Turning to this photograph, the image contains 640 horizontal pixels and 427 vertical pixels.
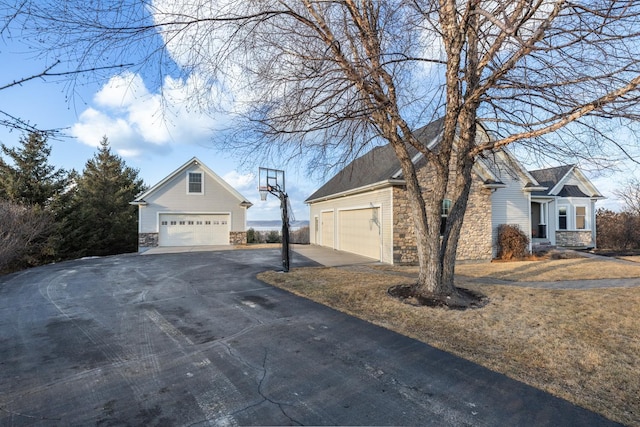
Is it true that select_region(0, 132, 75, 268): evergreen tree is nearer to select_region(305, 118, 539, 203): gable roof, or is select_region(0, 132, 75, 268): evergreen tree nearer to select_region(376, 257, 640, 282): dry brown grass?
select_region(305, 118, 539, 203): gable roof

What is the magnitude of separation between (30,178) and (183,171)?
790 centimetres

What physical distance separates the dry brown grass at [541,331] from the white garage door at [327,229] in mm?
11629

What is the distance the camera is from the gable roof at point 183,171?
69.5ft

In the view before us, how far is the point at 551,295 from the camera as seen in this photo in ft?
24.9

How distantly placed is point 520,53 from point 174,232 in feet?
70.6

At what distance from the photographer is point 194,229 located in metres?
22.7

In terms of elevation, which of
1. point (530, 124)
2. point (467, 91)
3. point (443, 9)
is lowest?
point (530, 124)

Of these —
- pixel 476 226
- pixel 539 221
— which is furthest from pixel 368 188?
pixel 539 221

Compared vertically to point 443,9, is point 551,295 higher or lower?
lower

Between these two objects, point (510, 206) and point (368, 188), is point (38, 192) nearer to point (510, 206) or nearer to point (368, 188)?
point (368, 188)

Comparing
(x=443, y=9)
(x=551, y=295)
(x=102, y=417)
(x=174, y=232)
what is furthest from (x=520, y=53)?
(x=174, y=232)

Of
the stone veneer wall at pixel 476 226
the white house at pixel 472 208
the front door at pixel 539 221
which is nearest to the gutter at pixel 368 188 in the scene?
the white house at pixel 472 208

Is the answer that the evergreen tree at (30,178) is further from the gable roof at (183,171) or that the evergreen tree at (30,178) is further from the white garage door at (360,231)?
the white garage door at (360,231)

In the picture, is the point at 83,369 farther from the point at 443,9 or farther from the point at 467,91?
the point at 443,9
